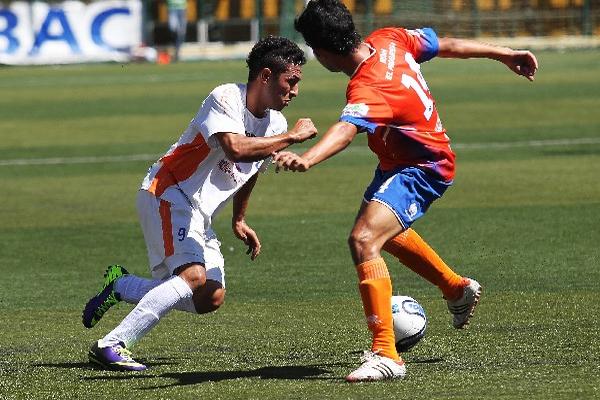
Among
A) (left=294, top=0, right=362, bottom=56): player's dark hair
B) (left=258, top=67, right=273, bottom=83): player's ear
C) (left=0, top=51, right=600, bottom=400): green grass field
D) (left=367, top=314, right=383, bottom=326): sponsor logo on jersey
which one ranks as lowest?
(left=0, top=51, right=600, bottom=400): green grass field

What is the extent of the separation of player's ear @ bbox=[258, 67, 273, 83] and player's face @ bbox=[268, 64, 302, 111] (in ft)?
0.08

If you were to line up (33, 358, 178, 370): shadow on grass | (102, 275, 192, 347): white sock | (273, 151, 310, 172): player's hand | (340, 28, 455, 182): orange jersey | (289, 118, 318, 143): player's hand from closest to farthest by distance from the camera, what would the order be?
(273, 151, 310, 172): player's hand, (289, 118, 318, 143): player's hand, (340, 28, 455, 182): orange jersey, (102, 275, 192, 347): white sock, (33, 358, 178, 370): shadow on grass

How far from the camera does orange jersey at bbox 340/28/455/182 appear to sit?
7.65 m

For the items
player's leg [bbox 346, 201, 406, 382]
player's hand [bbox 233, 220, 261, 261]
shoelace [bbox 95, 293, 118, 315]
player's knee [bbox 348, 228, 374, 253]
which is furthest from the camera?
player's hand [bbox 233, 220, 261, 261]

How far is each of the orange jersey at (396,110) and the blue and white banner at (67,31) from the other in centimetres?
3212

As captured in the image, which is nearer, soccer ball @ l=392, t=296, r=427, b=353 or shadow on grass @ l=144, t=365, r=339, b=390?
shadow on grass @ l=144, t=365, r=339, b=390

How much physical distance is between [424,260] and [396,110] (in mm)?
1171

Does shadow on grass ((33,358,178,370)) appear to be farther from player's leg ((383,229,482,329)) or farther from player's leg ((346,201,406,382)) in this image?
player's leg ((383,229,482,329))

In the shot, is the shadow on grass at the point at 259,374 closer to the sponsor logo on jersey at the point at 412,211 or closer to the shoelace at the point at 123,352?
the shoelace at the point at 123,352

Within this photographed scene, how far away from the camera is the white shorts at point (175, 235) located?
26.8 ft

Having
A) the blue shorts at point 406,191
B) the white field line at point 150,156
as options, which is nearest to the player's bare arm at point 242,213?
the blue shorts at point 406,191

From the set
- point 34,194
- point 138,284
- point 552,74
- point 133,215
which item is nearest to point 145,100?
point 552,74

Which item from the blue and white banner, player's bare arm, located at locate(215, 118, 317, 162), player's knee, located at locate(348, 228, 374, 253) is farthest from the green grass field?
the blue and white banner

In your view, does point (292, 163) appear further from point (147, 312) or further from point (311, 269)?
point (311, 269)
